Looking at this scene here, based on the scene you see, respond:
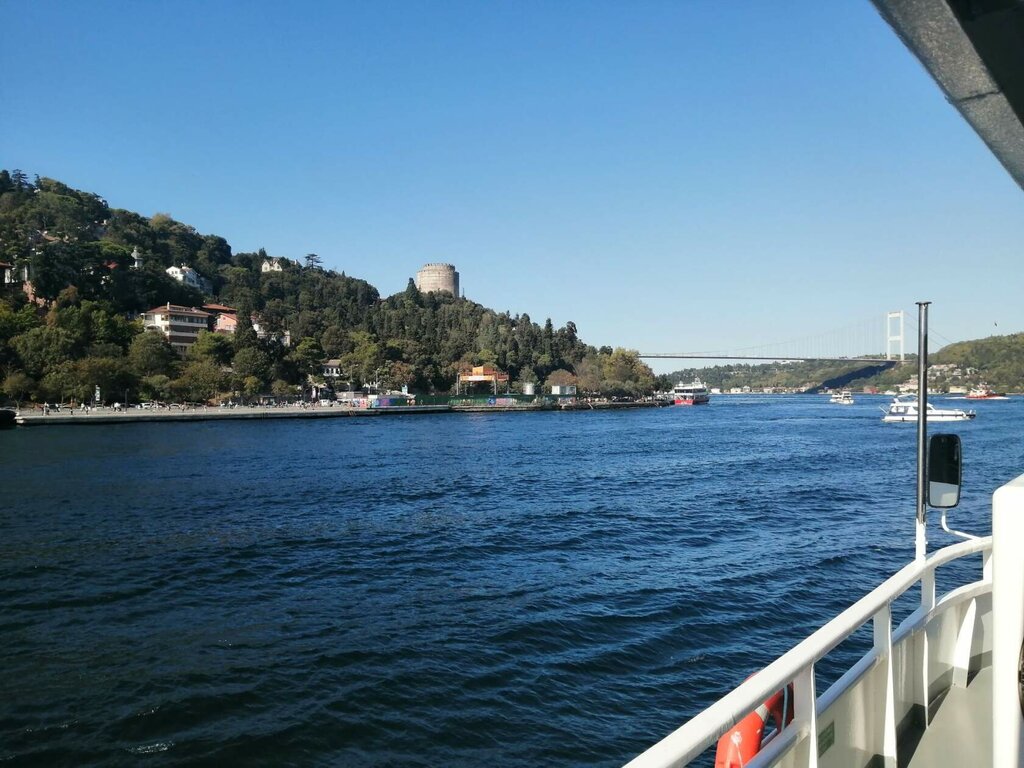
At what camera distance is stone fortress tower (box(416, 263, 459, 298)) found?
176 m

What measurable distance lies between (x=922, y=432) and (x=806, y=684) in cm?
211

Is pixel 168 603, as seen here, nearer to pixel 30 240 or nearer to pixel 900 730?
pixel 900 730

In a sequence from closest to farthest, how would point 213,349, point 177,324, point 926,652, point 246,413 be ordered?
point 926,652
point 246,413
point 213,349
point 177,324

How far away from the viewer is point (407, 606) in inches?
404

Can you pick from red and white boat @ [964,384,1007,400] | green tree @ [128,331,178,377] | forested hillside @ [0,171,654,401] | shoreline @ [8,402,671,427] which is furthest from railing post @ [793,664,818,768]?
red and white boat @ [964,384,1007,400]

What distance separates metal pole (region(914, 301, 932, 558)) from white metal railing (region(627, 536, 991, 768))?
0.14 meters

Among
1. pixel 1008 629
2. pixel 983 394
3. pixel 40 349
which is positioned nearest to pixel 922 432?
pixel 1008 629

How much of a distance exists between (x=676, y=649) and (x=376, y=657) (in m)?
3.42

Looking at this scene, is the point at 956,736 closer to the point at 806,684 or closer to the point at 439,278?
the point at 806,684

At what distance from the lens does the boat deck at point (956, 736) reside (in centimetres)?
283

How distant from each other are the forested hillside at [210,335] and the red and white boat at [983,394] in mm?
54732

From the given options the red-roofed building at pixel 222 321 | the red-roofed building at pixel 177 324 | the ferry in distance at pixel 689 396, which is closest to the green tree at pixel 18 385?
the red-roofed building at pixel 177 324

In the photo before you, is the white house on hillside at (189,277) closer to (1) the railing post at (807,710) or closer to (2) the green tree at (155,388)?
(2) the green tree at (155,388)

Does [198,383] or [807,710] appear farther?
[198,383]
